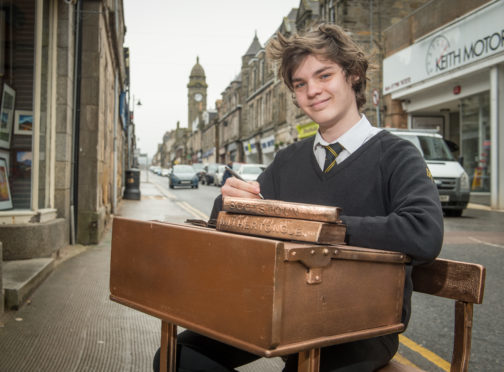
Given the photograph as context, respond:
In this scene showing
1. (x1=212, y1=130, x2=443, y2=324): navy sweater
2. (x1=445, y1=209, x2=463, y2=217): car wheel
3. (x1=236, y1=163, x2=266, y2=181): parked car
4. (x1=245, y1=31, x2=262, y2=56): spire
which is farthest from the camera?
(x1=245, y1=31, x2=262, y2=56): spire

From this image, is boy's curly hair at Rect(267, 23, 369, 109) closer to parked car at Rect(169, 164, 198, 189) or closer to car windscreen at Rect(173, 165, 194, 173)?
parked car at Rect(169, 164, 198, 189)

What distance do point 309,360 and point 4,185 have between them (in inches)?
207

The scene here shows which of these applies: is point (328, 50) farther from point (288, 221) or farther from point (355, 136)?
point (288, 221)

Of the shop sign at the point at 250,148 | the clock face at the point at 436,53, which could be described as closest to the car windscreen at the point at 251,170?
the clock face at the point at 436,53

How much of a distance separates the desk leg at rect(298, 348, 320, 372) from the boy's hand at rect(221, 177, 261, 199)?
647 millimetres

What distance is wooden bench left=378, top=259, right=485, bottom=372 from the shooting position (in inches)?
66.5

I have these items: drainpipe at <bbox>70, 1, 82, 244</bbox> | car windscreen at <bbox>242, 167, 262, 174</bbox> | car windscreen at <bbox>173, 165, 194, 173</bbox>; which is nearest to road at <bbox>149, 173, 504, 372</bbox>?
drainpipe at <bbox>70, 1, 82, 244</bbox>

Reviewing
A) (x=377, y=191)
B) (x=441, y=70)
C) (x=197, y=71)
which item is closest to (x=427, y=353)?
(x=377, y=191)

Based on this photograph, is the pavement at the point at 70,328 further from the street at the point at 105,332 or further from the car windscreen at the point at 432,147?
the car windscreen at the point at 432,147

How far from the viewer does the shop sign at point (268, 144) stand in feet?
132

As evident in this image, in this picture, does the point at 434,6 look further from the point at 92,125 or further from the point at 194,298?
the point at 194,298

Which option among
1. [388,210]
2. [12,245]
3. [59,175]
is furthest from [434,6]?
[388,210]

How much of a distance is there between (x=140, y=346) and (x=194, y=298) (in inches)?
89.4

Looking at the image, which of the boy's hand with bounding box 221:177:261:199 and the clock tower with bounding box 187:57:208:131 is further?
the clock tower with bounding box 187:57:208:131
